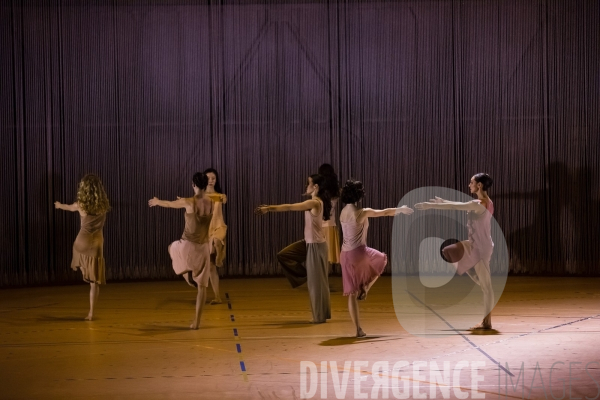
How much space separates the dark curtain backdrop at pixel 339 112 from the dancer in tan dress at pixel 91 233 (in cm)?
340

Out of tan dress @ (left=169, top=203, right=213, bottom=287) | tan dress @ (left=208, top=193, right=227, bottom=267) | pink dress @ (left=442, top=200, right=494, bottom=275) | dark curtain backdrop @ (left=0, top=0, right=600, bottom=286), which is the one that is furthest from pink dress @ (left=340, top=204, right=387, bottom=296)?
dark curtain backdrop @ (left=0, top=0, right=600, bottom=286)

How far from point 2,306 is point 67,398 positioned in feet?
16.1

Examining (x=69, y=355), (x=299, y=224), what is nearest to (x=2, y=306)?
(x=69, y=355)

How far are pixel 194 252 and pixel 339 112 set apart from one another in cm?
495

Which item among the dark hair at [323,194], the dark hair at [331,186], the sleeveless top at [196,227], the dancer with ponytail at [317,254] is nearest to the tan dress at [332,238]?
the dark hair at [331,186]

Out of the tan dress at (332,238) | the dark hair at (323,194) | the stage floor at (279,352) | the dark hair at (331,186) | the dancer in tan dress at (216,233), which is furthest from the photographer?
the tan dress at (332,238)

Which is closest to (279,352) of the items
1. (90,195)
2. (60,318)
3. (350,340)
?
(350,340)

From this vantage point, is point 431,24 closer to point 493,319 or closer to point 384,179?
point 384,179

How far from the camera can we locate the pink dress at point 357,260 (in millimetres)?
6914

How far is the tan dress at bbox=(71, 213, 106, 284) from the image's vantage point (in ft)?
27.0

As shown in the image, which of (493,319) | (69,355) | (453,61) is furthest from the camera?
(453,61)

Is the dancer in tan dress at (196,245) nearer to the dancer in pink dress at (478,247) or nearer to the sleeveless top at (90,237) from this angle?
the sleeveless top at (90,237)

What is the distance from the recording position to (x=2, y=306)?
9.52 metres

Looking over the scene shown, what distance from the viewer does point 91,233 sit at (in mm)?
8305
